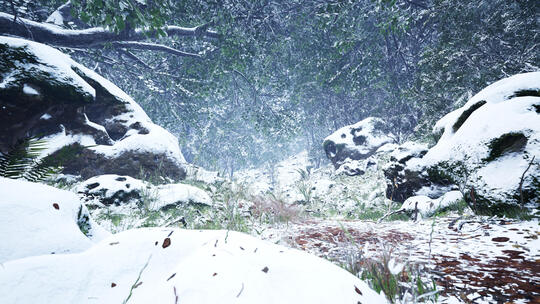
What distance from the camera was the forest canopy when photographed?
6.81 meters

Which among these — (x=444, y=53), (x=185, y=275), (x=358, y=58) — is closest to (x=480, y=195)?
(x=185, y=275)

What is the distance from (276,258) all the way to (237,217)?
181cm

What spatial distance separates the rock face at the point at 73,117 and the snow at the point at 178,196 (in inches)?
17.8

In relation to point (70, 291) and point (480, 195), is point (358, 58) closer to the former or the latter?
point (480, 195)

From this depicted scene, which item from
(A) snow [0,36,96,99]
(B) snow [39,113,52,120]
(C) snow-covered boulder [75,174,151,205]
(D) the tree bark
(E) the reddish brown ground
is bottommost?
(E) the reddish brown ground

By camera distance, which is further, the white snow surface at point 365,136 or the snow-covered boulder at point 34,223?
the white snow surface at point 365,136

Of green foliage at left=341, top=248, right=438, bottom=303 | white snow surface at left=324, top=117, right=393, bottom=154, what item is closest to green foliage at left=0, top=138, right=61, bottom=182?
green foliage at left=341, top=248, right=438, bottom=303

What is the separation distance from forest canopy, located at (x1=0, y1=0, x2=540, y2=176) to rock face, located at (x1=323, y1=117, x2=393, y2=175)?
1575 millimetres

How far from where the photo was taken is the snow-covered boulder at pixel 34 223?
1.04 m

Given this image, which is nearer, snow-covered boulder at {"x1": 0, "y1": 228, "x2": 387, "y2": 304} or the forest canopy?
snow-covered boulder at {"x1": 0, "y1": 228, "x2": 387, "y2": 304}

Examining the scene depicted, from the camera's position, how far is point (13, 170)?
79.1 inches

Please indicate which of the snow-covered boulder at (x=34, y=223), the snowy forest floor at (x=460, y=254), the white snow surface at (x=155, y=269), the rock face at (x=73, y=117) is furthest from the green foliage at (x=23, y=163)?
the snowy forest floor at (x=460, y=254)

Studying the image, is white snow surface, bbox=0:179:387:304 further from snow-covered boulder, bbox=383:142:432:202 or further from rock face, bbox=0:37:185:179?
snow-covered boulder, bbox=383:142:432:202

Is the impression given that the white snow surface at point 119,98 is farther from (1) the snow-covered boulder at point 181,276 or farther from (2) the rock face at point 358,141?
(2) the rock face at point 358,141
